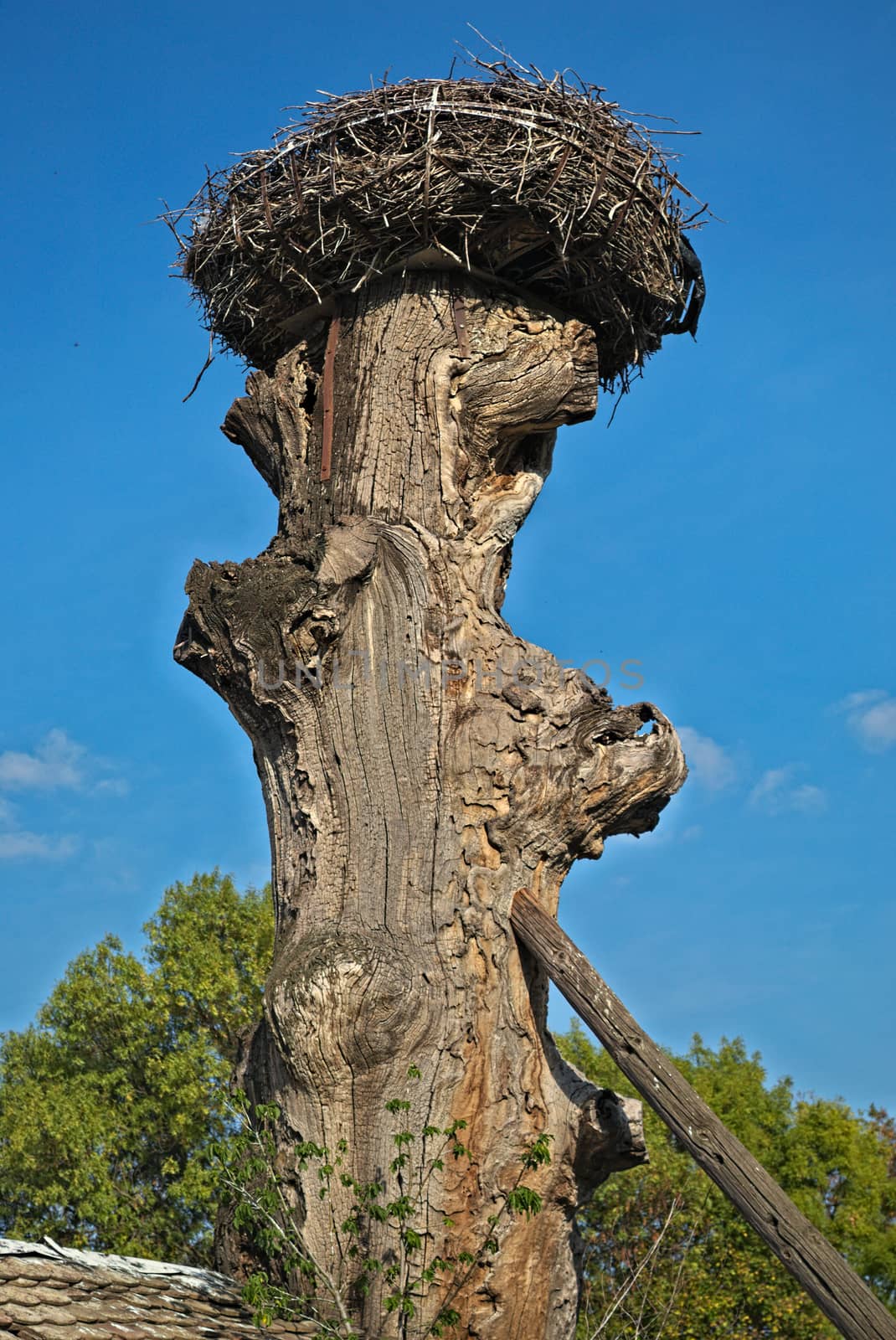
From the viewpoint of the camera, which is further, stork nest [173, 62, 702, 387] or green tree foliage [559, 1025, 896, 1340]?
green tree foliage [559, 1025, 896, 1340]

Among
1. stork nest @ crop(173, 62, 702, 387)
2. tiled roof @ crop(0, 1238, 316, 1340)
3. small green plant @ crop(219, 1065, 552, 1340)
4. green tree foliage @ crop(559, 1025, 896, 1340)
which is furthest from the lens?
green tree foliage @ crop(559, 1025, 896, 1340)

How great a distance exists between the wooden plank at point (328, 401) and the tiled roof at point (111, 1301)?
11.3 ft

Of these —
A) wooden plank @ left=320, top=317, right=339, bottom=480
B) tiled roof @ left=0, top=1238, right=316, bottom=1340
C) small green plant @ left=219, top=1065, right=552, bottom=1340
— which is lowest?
tiled roof @ left=0, top=1238, right=316, bottom=1340

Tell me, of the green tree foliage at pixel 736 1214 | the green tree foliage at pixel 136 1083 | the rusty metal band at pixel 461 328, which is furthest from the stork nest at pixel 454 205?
the green tree foliage at pixel 136 1083

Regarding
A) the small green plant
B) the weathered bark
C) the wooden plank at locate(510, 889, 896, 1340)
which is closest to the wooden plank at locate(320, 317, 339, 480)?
the weathered bark

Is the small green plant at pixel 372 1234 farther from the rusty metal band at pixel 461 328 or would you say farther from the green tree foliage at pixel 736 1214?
the green tree foliage at pixel 736 1214

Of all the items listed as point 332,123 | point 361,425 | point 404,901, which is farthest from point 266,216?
point 404,901

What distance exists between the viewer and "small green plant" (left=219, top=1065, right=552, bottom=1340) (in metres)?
4.79

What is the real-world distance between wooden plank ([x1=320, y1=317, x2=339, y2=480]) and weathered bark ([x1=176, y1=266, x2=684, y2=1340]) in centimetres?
2

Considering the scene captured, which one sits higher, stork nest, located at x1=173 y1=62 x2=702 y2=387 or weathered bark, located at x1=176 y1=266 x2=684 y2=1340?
stork nest, located at x1=173 y1=62 x2=702 y2=387

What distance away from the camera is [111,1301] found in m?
4.62

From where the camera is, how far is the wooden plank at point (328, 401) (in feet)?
21.0

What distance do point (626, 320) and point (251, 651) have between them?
278cm

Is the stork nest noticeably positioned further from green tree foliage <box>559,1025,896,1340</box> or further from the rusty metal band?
green tree foliage <box>559,1025,896,1340</box>
